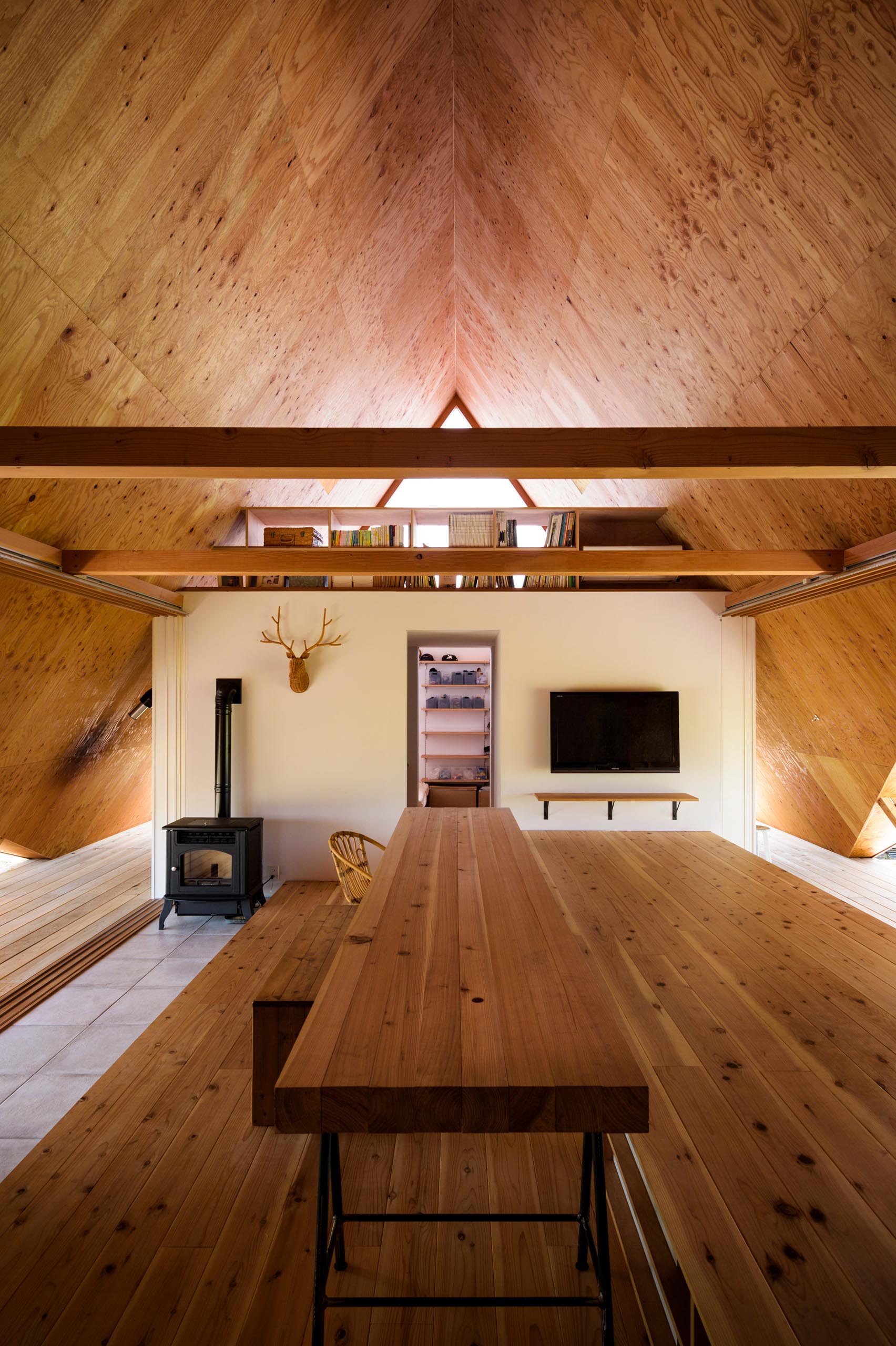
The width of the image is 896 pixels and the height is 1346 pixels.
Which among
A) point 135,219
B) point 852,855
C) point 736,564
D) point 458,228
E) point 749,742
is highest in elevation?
point 458,228

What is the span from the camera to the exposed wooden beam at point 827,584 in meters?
3.99

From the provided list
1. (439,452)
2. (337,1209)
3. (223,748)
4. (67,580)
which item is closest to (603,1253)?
(337,1209)

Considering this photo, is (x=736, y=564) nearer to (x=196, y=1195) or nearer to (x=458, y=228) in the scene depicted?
(x=458, y=228)

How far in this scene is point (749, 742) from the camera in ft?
20.2

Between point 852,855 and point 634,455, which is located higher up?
point 634,455

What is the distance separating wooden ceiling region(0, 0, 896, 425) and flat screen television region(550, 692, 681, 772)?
8.37 feet

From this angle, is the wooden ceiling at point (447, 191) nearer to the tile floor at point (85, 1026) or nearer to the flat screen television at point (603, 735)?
the flat screen television at point (603, 735)

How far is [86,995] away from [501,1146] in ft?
9.93

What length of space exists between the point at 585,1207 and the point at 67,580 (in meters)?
4.30

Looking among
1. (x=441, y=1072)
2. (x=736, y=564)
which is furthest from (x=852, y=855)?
(x=441, y=1072)

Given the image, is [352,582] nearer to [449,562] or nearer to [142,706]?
[449,562]

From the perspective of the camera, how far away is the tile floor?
2943 mm

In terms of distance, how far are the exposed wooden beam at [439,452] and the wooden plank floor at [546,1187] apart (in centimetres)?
204

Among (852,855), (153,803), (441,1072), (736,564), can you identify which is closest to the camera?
(441,1072)
